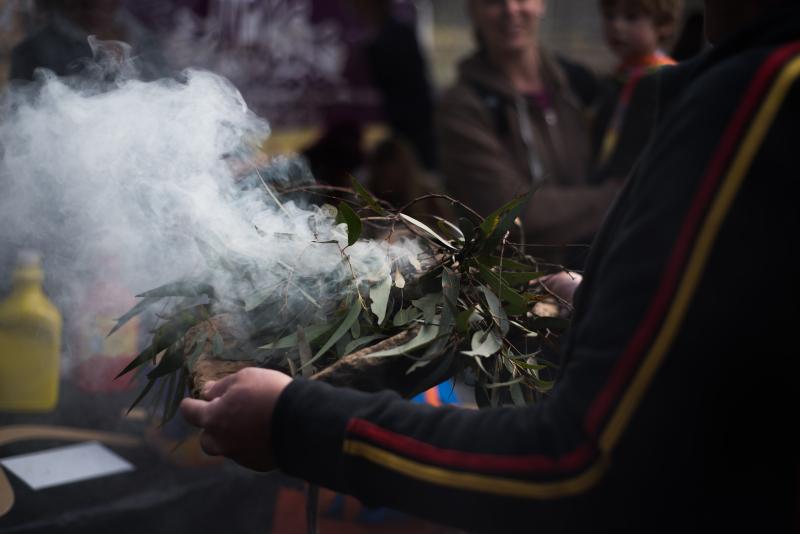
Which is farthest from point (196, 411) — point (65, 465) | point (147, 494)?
point (65, 465)

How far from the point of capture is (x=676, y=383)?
2.87 feet

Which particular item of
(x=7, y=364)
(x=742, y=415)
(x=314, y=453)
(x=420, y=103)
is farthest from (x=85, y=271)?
(x=420, y=103)

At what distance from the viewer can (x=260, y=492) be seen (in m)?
1.93

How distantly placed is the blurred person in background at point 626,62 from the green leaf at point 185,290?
6.59 feet

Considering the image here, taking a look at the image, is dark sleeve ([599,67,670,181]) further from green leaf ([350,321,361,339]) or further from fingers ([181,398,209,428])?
fingers ([181,398,209,428])

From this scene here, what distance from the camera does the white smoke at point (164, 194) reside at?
4.92 ft

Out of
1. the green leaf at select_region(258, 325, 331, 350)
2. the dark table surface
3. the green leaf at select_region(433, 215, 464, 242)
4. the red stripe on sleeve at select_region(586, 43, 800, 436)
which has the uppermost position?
the red stripe on sleeve at select_region(586, 43, 800, 436)

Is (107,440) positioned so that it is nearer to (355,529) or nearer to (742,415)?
(355,529)

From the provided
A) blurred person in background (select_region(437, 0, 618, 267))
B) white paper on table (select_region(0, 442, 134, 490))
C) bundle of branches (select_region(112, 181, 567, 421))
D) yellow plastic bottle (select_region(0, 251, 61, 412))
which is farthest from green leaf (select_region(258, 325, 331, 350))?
blurred person in background (select_region(437, 0, 618, 267))

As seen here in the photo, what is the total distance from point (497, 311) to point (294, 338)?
35cm

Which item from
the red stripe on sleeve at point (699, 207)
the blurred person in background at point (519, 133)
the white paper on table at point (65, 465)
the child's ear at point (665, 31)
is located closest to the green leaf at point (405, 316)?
the red stripe on sleeve at point (699, 207)

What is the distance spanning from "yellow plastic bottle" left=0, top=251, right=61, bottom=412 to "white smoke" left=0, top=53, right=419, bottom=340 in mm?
356

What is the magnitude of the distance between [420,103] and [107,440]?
3387 mm

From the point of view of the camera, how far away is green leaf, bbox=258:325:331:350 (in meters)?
1.37
